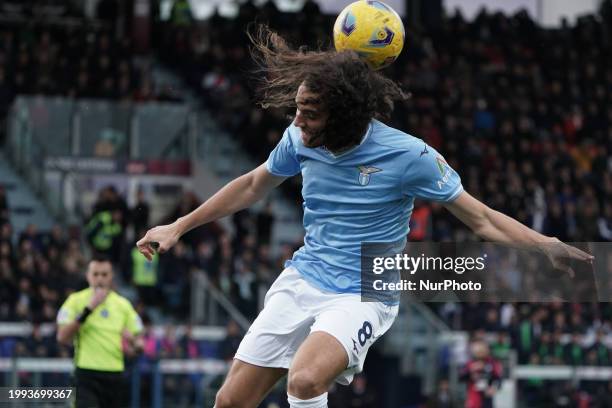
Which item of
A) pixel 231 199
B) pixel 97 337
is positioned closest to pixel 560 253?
pixel 231 199

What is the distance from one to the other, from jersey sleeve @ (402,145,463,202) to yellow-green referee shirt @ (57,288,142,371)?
5596 mm

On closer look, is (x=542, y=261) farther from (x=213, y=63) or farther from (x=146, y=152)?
(x=213, y=63)

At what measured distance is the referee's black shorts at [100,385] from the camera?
35.8ft

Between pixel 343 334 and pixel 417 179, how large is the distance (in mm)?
806

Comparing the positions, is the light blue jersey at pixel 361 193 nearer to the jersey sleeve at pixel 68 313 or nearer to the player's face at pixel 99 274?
the player's face at pixel 99 274

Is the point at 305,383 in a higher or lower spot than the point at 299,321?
lower

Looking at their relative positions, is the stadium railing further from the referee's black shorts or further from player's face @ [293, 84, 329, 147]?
player's face @ [293, 84, 329, 147]

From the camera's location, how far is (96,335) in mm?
11023

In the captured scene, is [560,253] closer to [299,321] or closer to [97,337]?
[299,321]

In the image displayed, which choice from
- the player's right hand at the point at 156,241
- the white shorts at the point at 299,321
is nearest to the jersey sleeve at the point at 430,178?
the white shorts at the point at 299,321

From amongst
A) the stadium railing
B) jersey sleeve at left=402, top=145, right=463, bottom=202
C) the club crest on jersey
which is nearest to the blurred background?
the stadium railing

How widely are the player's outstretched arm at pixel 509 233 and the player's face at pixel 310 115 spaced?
2.29ft

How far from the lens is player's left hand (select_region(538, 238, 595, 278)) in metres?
5.85

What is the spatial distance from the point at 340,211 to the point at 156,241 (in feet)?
2.90
